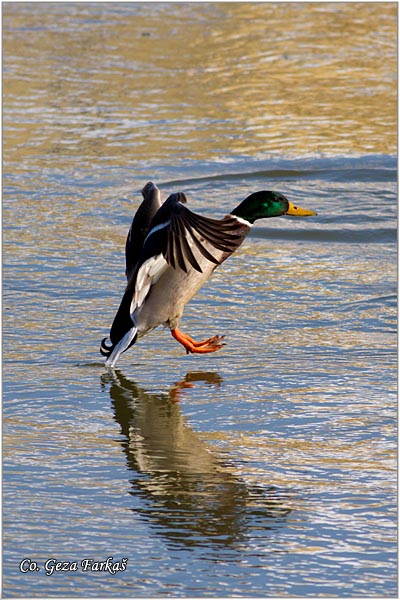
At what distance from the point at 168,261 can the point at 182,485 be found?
5.46 feet

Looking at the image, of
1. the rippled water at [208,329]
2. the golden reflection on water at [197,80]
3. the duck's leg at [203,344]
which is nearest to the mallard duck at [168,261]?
the duck's leg at [203,344]

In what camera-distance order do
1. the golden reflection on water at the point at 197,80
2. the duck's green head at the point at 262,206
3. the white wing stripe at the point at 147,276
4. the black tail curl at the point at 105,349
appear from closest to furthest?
the black tail curl at the point at 105,349, the white wing stripe at the point at 147,276, the duck's green head at the point at 262,206, the golden reflection on water at the point at 197,80

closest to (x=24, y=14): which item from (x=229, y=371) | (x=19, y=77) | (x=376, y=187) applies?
(x=19, y=77)

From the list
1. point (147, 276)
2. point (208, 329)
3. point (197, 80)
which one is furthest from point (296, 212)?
point (197, 80)

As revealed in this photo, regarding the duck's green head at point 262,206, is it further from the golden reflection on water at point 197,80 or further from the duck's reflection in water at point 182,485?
the golden reflection on water at point 197,80

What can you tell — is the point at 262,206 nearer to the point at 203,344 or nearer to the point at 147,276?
the point at 147,276

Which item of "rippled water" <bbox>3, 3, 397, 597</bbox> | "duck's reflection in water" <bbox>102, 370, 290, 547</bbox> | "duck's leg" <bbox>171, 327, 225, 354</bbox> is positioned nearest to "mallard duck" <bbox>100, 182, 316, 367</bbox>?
"duck's leg" <bbox>171, 327, 225, 354</bbox>

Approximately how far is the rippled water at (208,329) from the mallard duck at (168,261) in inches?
7.0

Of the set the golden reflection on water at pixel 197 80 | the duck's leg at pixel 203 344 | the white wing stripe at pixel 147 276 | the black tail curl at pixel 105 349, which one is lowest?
the duck's leg at pixel 203 344

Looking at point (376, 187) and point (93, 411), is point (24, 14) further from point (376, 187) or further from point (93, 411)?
point (93, 411)

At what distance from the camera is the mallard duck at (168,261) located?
6168 millimetres

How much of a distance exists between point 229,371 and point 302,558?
2095mm

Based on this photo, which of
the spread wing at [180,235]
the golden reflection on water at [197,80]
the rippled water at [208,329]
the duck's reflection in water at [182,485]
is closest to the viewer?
the rippled water at [208,329]

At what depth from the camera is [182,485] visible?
4.83 metres
